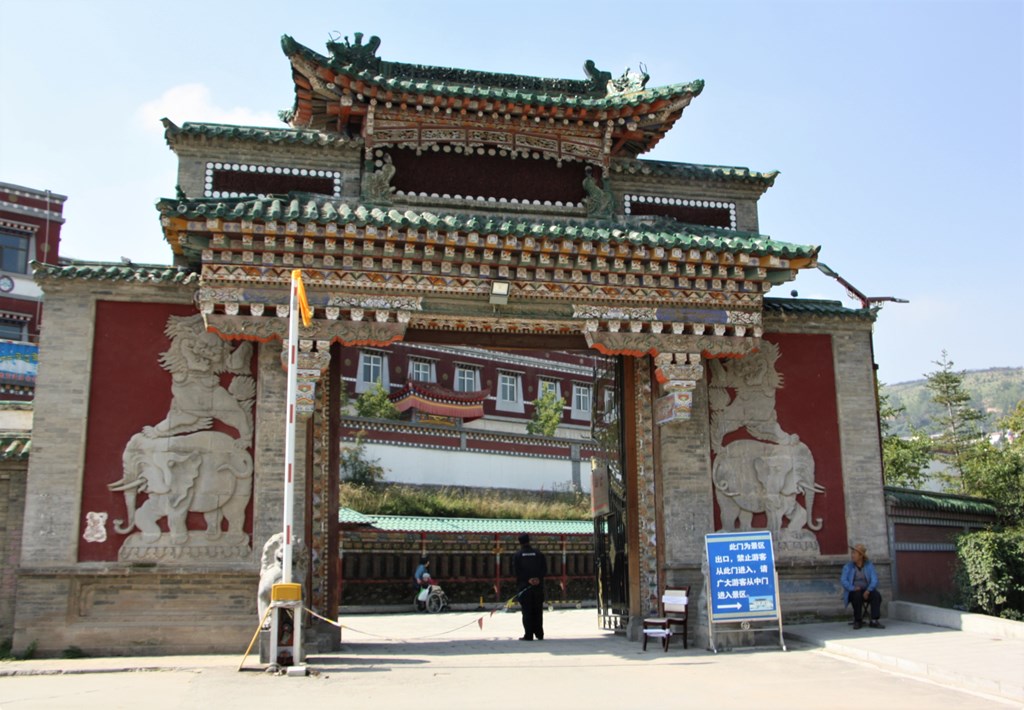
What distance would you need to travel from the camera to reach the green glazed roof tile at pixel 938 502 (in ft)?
45.9

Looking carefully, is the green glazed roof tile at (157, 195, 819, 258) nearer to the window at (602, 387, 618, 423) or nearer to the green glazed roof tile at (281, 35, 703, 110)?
the green glazed roof tile at (281, 35, 703, 110)

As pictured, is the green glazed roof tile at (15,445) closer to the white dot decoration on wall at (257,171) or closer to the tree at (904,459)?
the white dot decoration on wall at (257,171)

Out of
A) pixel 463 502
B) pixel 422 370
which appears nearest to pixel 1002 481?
pixel 463 502

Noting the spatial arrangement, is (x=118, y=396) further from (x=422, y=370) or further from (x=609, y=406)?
(x=422, y=370)

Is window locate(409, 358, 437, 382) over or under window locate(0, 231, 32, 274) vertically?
under

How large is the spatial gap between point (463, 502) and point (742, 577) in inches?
714

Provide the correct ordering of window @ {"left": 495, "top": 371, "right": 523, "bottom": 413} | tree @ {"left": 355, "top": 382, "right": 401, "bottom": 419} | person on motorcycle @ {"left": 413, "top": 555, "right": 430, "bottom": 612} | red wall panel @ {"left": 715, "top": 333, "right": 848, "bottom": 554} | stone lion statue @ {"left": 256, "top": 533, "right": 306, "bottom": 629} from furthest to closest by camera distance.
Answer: window @ {"left": 495, "top": 371, "right": 523, "bottom": 413} < tree @ {"left": 355, "top": 382, "right": 401, "bottom": 419} < person on motorcycle @ {"left": 413, "top": 555, "right": 430, "bottom": 612} < red wall panel @ {"left": 715, "top": 333, "right": 848, "bottom": 554} < stone lion statue @ {"left": 256, "top": 533, "right": 306, "bottom": 629}

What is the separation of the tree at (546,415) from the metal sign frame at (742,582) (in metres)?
28.2

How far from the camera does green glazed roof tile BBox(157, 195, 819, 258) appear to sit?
11.0m

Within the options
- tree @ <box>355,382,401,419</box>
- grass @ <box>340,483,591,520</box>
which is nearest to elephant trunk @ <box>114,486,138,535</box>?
grass @ <box>340,483,591,520</box>

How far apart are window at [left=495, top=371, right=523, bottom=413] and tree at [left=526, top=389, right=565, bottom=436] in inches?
49.3

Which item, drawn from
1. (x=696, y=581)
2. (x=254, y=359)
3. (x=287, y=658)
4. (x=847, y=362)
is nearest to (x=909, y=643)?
(x=696, y=581)

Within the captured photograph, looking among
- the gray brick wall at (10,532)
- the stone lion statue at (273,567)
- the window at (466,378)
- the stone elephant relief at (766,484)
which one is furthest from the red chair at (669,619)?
the window at (466,378)

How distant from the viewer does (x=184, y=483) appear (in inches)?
456
